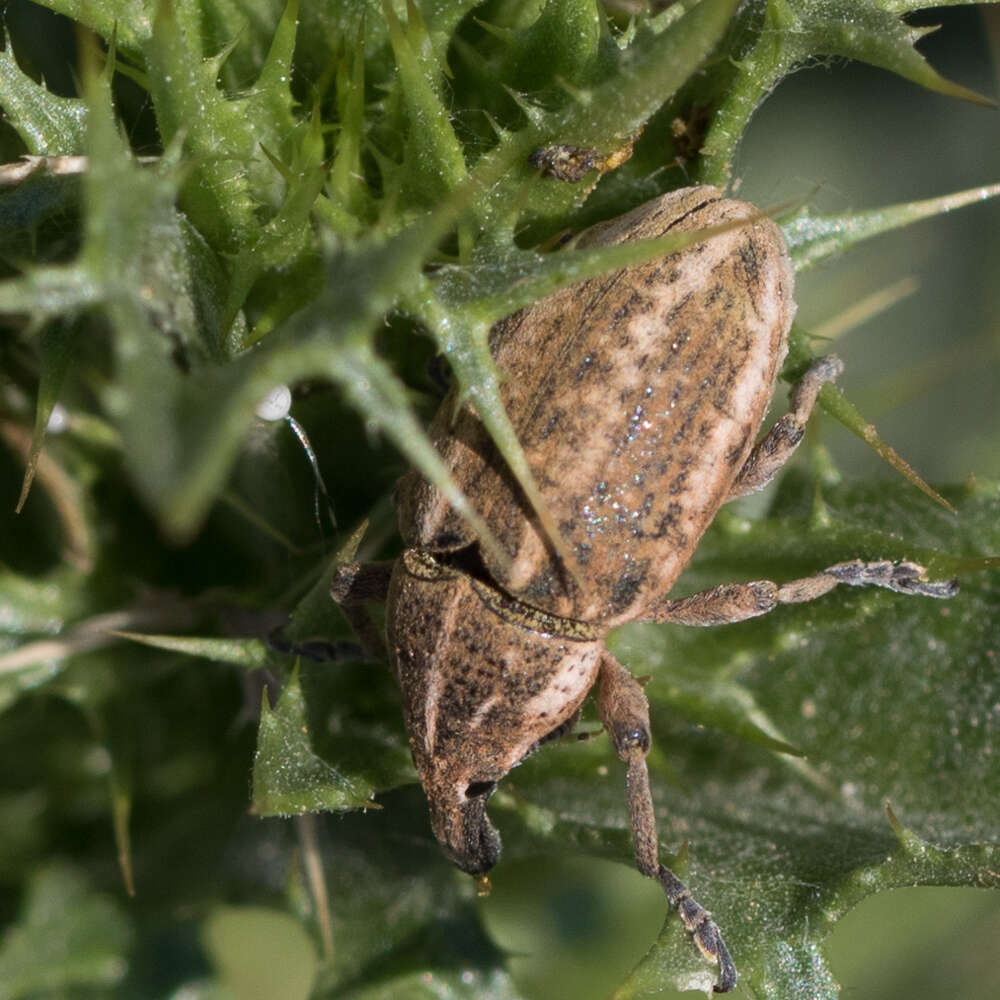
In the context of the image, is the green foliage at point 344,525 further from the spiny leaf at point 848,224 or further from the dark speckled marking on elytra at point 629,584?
the dark speckled marking on elytra at point 629,584

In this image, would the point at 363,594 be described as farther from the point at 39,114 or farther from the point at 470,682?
the point at 39,114

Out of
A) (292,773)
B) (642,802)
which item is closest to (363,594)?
(292,773)

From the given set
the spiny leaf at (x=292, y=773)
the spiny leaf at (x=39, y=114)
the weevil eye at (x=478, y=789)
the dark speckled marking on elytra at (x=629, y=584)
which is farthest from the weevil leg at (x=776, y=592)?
the spiny leaf at (x=39, y=114)

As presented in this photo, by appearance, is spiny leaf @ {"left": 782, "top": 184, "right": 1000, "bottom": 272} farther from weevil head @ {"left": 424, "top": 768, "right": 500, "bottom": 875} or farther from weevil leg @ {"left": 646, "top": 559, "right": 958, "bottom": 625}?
weevil head @ {"left": 424, "top": 768, "right": 500, "bottom": 875}

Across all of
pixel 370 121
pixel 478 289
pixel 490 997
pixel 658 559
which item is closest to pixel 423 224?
pixel 478 289

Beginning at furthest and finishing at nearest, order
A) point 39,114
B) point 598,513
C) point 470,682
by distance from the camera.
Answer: point 470,682
point 598,513
point 39,114

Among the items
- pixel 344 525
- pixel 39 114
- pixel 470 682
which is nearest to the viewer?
pixel 39 114

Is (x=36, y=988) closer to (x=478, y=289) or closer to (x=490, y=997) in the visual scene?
(x=490, y=997)
